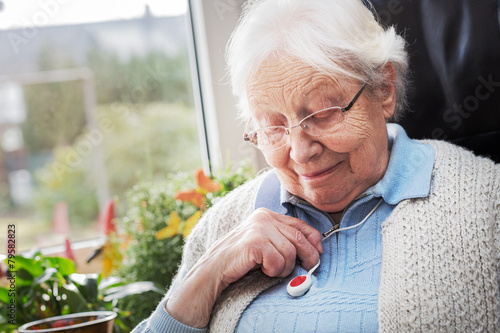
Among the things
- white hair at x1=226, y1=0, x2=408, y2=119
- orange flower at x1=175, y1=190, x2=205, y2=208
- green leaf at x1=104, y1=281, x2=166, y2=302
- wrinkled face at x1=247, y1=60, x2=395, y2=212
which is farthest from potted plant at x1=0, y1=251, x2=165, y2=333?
white hair at x1=226, y1=0, x2=408, y2=119

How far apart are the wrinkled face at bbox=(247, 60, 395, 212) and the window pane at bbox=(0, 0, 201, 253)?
3.59 ft

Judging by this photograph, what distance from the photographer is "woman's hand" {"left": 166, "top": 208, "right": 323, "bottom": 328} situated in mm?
1212

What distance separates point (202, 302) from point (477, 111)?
838mm

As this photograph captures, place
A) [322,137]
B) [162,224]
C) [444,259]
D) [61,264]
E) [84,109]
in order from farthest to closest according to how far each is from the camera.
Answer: [84,109] → [162,224] → [61,264] → [322,137] → [444,259]

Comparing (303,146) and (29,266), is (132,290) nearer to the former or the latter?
(29,266)

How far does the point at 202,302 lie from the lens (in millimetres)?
1262

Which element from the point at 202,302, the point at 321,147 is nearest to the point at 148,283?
the point at 202,302

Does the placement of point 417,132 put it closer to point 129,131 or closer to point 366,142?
point 366,142

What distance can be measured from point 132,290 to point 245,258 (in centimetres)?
68

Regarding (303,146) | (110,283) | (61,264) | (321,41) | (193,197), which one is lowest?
(110,283)

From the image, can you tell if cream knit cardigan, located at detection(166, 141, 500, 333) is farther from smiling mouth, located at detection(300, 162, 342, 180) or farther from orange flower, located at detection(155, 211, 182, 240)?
orange flower, located at detection(155, 211, 182, 240)

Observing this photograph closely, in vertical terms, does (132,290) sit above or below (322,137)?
below

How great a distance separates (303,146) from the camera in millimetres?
1192

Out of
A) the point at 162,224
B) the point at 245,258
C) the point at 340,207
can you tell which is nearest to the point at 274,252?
the point at 245,258
